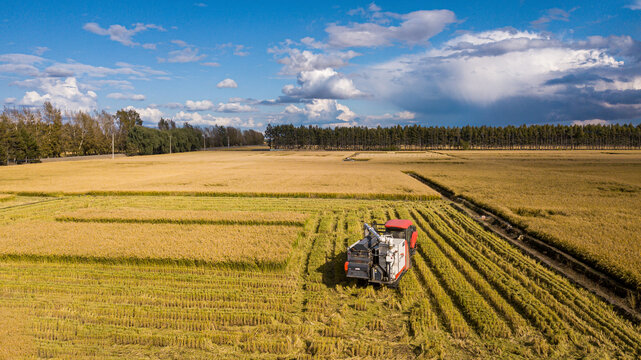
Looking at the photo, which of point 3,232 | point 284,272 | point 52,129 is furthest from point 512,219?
point 52,129

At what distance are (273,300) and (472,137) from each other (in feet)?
627

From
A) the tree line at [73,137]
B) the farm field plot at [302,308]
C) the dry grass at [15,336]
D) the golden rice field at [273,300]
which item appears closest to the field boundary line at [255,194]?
the golden rice field at [273,300]

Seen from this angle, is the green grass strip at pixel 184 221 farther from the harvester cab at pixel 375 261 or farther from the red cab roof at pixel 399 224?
the harvester cab at pixel 375 261

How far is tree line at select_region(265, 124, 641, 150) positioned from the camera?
17425 cm

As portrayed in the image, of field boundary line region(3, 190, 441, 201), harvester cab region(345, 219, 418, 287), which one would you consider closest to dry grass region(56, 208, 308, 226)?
field boundary line region(3, 190, 441, 201)

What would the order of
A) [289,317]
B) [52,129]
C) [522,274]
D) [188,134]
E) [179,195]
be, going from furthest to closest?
1. [188,134]
2. [52,129]
3. [179,195]
4. [522,274]
5. [289,317]

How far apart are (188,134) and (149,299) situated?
559ft

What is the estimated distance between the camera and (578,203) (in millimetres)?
28391

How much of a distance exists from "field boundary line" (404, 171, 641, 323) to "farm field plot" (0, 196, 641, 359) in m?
0.75

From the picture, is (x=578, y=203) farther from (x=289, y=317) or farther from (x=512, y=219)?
(x=289, y=317)

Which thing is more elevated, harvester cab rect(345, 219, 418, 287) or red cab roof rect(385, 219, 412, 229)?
red cab roof rect(385, 219, 412, 229)

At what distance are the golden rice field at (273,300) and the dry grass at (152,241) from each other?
95 mm

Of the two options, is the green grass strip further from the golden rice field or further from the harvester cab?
the harvester cab

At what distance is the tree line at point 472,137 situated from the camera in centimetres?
17425
